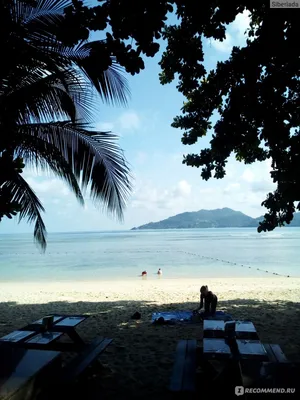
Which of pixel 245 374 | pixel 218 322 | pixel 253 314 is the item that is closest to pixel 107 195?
pixel 218 322

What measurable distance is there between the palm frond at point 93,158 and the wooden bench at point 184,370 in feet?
6.85

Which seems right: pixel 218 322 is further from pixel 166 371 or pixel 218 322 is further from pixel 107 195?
pixel 107 195

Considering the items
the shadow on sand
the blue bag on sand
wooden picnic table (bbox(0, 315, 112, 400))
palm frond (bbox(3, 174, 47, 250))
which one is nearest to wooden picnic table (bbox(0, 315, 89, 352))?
wooden picnic table (bbox(0, 315, 112, 400))

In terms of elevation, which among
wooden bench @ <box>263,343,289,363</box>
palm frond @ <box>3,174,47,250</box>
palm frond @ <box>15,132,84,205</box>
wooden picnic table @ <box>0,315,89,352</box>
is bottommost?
wooden bench @ <box>263,343,289,363</box>

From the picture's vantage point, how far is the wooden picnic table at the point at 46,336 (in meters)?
3.61

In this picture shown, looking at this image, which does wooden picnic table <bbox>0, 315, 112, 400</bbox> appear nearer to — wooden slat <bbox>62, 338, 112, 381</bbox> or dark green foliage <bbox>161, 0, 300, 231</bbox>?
wooden slat <bbox>62, 338, 112, 381</bbox>

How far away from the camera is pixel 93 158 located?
4906mm

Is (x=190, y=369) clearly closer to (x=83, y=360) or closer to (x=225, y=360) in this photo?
(x=225, y=360)

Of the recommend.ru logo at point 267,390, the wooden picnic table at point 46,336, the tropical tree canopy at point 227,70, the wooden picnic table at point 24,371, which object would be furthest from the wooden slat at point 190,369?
the tropical tree canopy at point 227,70

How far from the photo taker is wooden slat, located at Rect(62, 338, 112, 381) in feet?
9.69

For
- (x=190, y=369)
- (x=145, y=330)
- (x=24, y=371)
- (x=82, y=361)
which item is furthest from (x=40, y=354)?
(x=145, y=330)

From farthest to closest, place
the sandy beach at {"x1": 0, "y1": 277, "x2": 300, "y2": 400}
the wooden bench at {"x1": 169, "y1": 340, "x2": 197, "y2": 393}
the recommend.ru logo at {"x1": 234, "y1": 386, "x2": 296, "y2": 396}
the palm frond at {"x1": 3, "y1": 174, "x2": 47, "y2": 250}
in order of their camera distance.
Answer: the palm frond at {"x1": 3, "y1": 174, "x2": 47, "y2": 250}
the sandy beach at {"x1": 0, "y1": 277, "x2": 300, "y2": 400}
the wooden bench at {"x1": 169, "y1": 340, "x2": 197, "y2": 393}
the recommend.ru logo at {"x1": 234, "y1": 386, "x2": 296, "y2": 396}

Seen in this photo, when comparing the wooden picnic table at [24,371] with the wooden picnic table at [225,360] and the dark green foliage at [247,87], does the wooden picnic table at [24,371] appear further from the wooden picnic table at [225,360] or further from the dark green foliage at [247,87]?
the dark green foliage at [247,87]

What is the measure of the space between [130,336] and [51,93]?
13.9ft
